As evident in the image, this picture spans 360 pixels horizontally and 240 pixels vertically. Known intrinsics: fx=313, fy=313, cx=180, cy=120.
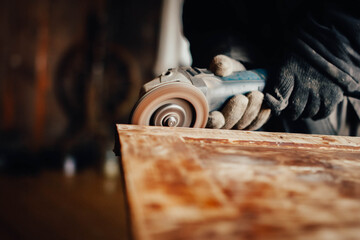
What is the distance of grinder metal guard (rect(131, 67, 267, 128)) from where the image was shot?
112cm

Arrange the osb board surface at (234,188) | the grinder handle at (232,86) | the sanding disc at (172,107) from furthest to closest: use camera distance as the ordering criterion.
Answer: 1. the grinder handle at (232,86)
2. the sanding disc at (172,107)
3. the osb board surface at (234,188)

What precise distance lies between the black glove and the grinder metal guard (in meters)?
0.09

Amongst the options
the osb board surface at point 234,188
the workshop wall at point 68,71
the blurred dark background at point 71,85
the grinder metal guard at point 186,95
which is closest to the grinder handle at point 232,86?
the grinder metal guard at point 186,95

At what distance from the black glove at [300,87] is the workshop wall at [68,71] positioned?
3.39m

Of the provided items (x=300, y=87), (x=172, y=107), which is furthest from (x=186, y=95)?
(x=300, y=87)

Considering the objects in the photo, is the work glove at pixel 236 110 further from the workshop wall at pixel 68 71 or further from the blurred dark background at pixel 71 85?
the workshop wall at pixel 68 71

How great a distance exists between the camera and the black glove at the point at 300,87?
130 cm

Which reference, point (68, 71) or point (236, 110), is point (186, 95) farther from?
point (68, 71)

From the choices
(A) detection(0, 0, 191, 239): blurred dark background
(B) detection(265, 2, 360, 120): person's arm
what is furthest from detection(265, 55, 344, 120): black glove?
(A) detection(0, 0, 191, 239): blurred dark background

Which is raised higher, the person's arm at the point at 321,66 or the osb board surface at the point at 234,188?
the person's arm at the point at 321,66

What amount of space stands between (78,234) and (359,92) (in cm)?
247

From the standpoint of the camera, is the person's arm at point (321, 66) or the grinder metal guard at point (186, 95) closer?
the grinder metal guard at point (186, 95)

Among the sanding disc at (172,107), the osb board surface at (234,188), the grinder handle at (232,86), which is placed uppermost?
the grinder handle at (232,86)

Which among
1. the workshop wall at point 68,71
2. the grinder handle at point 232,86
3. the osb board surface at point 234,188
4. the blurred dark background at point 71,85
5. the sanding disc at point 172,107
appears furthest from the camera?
the workshop wall at point 68,71
